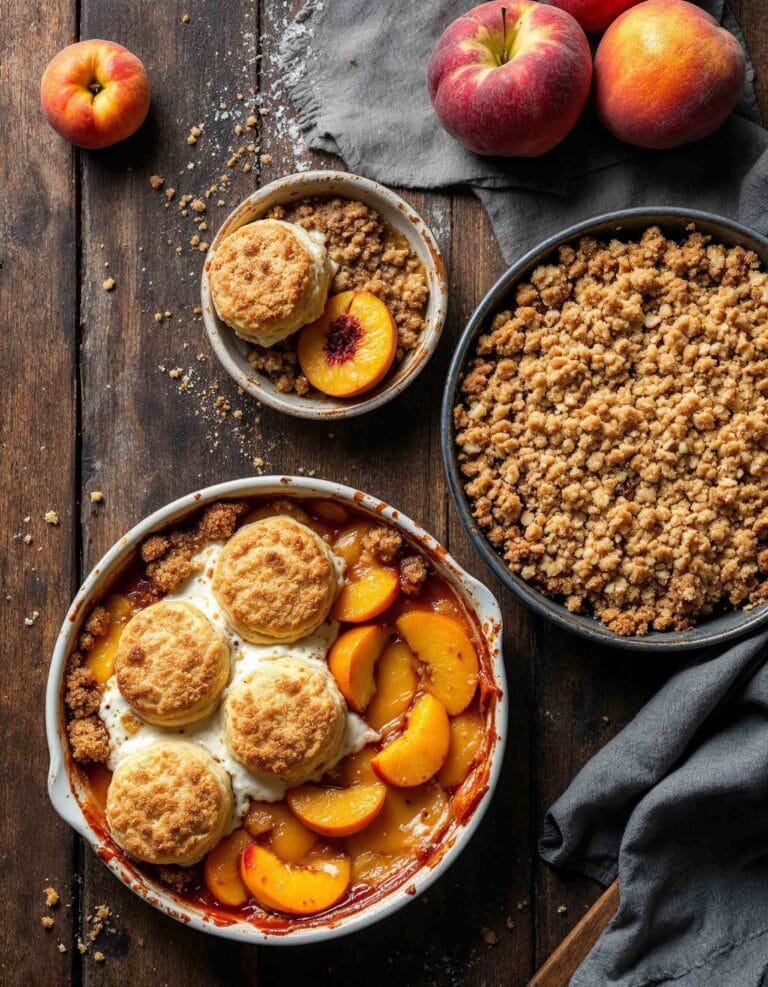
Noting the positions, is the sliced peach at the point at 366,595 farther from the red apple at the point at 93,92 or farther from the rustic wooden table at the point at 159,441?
the red apple at the point at 93,92

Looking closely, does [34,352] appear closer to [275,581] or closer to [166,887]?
[275,581]

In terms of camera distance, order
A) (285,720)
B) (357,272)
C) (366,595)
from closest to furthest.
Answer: (285,720) < (366,595) < (357,272)

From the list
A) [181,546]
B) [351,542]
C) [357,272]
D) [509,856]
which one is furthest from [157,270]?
[509,856]

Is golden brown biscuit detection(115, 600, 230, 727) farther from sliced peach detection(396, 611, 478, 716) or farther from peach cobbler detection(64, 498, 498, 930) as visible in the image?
sliced peach detection(396, 611, 478, 716)

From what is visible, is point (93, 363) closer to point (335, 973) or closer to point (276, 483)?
point (276, 483)

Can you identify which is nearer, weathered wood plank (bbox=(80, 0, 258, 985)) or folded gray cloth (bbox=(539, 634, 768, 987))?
folded gray cloth (bbox=(539, 634, 768, 987))

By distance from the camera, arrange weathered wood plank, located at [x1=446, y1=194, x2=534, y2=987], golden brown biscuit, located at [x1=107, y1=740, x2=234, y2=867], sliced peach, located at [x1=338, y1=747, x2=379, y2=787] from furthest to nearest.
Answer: weathered wood plank, located at [x1=446, y1=194, x2=534, y2=987], sliced peach, located at [x1=338, y1=747, x2=379, y2=787], golden brown biscuit, located at [x1=107, y1=740, x2=234, y2=867]

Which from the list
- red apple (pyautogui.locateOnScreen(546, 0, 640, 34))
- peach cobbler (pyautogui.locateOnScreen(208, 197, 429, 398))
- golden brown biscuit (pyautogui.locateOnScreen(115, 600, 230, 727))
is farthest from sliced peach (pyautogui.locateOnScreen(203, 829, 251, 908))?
red apple (pyautogui.locateOnScreen(546, 0, 640, 34))
